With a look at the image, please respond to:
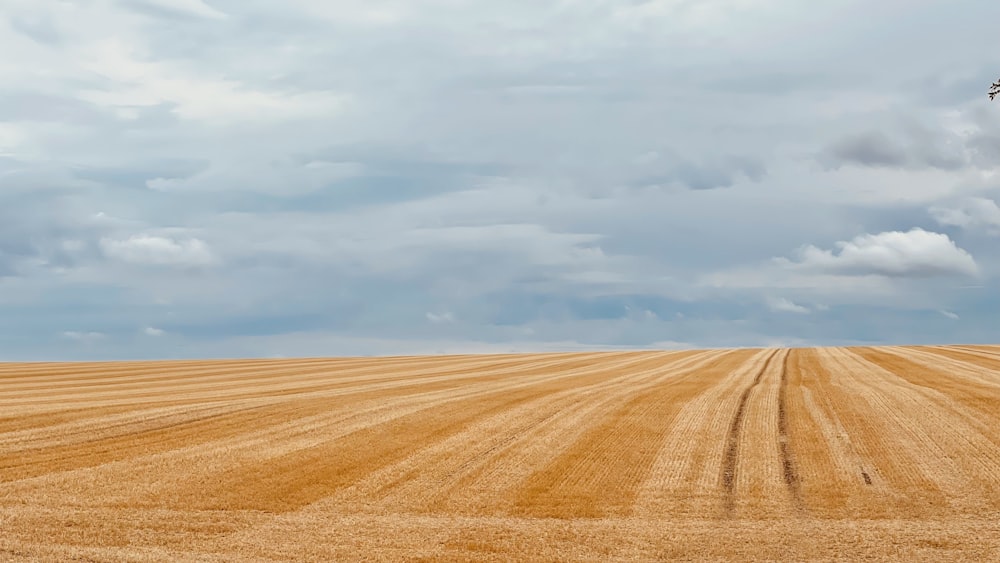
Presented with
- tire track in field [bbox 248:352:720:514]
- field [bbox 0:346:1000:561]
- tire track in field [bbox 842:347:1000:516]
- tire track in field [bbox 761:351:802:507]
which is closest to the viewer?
field [bbox 0:346:1000:561]

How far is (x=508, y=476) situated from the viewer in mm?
18109

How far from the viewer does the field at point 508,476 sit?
44.0 feet

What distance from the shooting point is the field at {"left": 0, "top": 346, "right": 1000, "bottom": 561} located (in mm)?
13422

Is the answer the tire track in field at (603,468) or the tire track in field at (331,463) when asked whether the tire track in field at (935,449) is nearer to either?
the tire track in field at (603,468)

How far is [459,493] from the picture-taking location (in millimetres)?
16719

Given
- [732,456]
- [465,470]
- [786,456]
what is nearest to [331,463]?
[465,470]

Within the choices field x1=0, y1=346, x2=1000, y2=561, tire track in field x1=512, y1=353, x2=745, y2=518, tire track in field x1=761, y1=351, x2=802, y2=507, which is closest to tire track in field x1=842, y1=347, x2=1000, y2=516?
field x1=0, y1=346, x2=1000, y2=561

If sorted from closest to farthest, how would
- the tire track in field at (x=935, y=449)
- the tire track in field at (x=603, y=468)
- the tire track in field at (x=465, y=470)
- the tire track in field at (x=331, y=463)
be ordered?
the tire track in field at (x=603, y=468)
the tire track in field at (x=465, y=470)
the tire track in field at (x=935, y=449)
the tire track in field at (x=331, y=463)

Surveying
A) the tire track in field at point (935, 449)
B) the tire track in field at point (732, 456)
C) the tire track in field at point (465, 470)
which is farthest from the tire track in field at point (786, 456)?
the tire track in field at point (465, 470)

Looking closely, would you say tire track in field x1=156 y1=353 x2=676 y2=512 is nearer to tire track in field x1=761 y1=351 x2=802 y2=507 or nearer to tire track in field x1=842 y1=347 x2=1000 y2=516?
tire track in field x1=761 y1=351 x2=802 y2=507

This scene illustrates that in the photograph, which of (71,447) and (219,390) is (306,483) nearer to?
(71,447)

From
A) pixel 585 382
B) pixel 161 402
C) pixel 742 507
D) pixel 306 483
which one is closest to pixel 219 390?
pixel 161 402

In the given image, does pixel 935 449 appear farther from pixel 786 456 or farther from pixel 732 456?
pixel 732 456

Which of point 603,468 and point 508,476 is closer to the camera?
point 508,476
